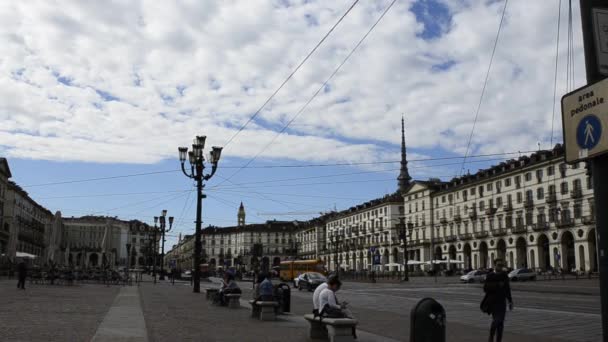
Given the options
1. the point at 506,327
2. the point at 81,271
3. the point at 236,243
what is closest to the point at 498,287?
the point at 506,327

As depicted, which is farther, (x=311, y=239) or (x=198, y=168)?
(x=311, y=239)

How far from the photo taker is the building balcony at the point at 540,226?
3000 inches

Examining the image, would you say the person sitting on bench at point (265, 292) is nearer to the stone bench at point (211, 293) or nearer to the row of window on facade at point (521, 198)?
the stone bench at point (211, 293)

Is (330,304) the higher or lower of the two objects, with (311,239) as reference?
lower

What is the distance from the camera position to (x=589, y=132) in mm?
4516

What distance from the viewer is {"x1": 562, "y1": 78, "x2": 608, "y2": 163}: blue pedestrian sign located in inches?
172

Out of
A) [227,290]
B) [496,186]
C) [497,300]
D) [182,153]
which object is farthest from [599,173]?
[496,186]

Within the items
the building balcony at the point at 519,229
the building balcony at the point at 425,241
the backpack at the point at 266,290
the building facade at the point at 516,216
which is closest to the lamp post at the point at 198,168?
the backpack at the point at 266,290

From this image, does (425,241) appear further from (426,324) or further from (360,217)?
(426,324)

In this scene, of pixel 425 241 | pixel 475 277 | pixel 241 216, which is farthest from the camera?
pixel 241 216

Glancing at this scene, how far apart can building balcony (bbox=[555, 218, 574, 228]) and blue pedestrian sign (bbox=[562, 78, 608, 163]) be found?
7322cm

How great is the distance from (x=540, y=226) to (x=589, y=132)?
255 feet

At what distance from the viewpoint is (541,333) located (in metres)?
13.2

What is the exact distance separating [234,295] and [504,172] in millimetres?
71801
